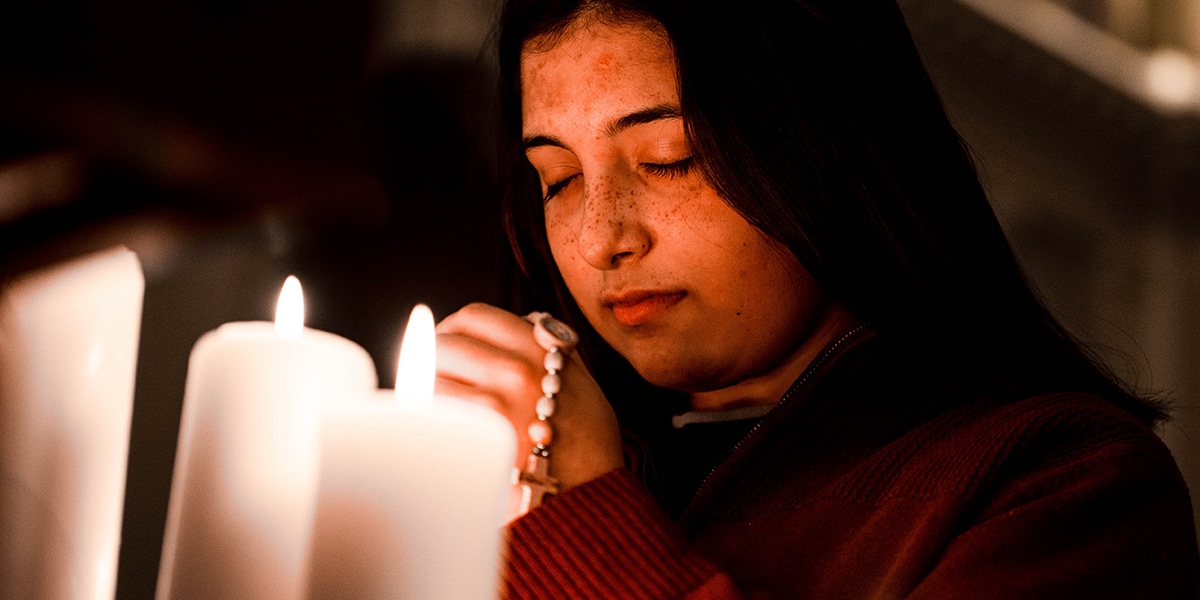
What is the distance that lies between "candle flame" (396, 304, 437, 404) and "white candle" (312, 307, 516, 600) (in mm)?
13

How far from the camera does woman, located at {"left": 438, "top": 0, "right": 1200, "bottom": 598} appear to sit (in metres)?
0.77

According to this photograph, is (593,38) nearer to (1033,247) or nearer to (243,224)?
(243,224)

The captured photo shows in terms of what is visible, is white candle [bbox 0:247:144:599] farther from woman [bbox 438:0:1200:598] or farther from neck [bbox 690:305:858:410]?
neck [bbox 690:305:858:410]

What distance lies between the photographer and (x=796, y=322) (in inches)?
40.7

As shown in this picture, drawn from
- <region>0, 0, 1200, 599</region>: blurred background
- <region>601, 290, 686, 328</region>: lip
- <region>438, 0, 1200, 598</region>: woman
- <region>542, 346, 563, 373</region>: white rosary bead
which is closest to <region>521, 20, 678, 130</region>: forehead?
<region>438, 0, 1200, 598</region>: woman

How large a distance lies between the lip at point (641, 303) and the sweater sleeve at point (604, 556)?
12.7 inches

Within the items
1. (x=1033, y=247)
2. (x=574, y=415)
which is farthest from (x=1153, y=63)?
(x=574, y=415)

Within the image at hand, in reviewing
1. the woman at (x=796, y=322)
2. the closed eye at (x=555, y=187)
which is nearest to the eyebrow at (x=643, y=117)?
the woman at (x=796, y=322)

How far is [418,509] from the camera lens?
8.0 inches

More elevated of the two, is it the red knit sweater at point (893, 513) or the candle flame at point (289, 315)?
the candle flame at point (289, 315)

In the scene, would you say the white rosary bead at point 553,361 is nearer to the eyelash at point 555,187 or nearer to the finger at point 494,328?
the finger at point 494,328

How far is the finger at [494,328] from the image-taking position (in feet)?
2.60

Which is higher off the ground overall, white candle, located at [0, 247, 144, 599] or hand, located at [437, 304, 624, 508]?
white candle, located at [0, 247, 144, 599]

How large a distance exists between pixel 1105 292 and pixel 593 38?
1.81 m
